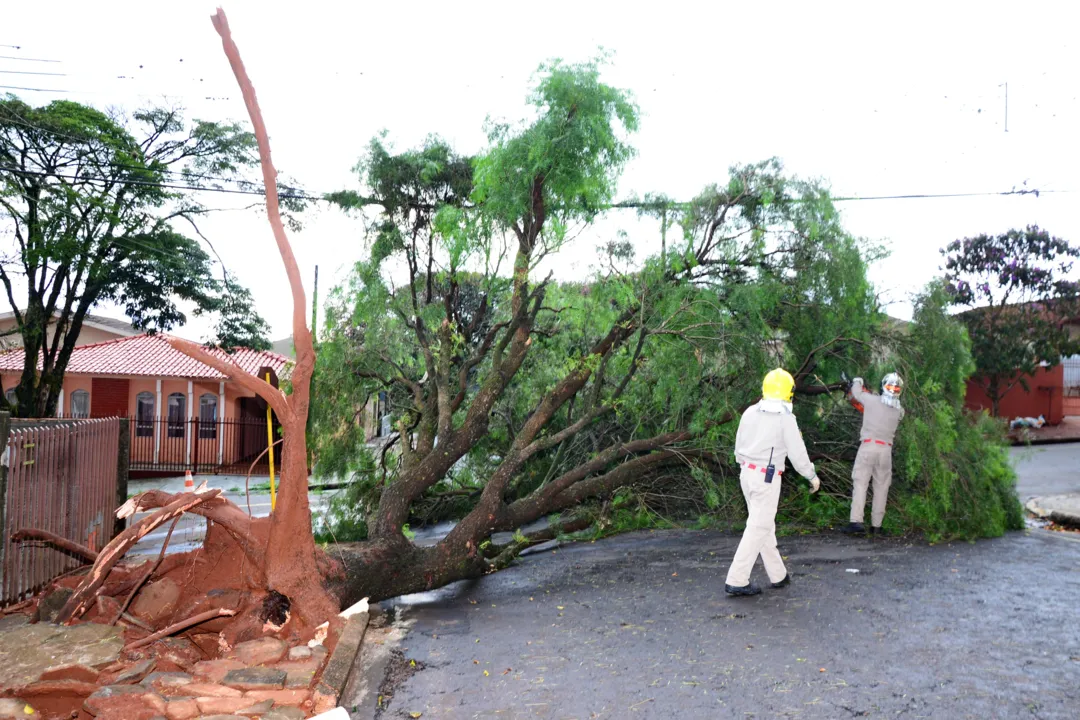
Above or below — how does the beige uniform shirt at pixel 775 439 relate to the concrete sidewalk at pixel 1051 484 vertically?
above

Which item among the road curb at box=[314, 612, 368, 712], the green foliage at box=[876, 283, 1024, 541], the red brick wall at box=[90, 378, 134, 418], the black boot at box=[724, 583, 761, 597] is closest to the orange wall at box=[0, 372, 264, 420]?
the red brick wall at box=[90, 378, 134, 418]

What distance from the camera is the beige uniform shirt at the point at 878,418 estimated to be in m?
8.52

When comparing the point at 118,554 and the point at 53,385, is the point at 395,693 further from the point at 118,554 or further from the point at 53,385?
the point at 53,385

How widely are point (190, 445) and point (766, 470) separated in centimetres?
2017

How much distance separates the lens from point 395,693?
15.5 feet

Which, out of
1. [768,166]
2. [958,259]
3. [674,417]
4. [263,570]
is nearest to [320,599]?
[263,570]

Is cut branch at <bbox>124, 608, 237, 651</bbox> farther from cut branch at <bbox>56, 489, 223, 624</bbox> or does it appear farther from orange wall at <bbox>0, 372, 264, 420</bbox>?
orange wall at <bbox>0, 372, 264, 420</bbox>

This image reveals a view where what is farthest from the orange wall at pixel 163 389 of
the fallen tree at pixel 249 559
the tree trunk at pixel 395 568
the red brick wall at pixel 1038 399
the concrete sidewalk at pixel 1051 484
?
the red brick wall at pixel 1038 399

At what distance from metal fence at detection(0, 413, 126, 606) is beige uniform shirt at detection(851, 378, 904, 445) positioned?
25.0 feet

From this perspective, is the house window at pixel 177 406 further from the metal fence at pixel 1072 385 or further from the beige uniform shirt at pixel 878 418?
the metal fence at pixel 1072 385

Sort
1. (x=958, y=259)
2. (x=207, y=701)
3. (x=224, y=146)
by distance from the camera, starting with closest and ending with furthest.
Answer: (x=207, y=701), (x=224, y=146), (x=958, y=259)

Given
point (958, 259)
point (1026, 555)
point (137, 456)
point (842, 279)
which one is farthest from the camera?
point (958, 259)

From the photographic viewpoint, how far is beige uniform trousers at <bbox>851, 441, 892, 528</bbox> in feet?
28.1

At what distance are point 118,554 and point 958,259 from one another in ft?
82.5
